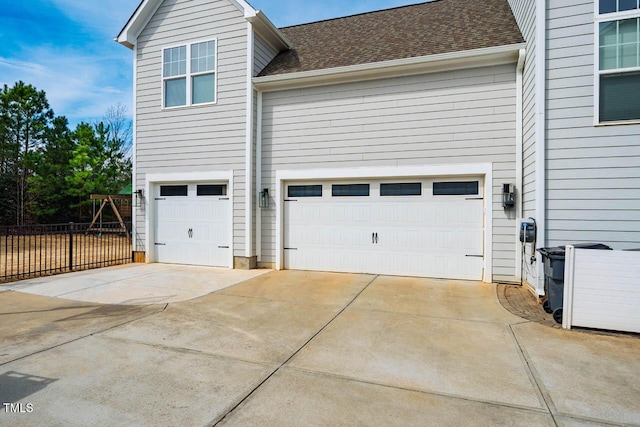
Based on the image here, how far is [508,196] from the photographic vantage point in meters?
6.34

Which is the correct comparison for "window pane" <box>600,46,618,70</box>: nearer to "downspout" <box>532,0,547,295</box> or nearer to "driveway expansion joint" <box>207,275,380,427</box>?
"downspout" <box>532,0,547,295</box>

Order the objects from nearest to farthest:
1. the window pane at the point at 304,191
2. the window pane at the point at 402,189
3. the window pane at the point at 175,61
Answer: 1. the window pane at the point at 402,189
2. the window pane at the point at 304,191
3. the window pane at the point at 175,61

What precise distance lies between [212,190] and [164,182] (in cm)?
145

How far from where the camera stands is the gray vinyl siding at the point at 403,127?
6.55 meters

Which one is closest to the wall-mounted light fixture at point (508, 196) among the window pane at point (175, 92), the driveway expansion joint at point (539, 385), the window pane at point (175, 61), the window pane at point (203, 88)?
the driveway expansion joint at point (539, 385)

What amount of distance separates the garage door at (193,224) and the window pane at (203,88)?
2056 millimetres

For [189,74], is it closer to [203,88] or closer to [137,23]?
[203,88]

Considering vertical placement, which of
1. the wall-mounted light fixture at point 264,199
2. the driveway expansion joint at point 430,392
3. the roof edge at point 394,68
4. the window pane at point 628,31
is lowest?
the driveway expansion joint at point 430,392

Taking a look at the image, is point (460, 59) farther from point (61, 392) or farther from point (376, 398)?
point (61, 392)

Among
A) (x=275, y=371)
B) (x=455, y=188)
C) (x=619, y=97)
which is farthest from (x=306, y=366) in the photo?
(x=619, y=97)

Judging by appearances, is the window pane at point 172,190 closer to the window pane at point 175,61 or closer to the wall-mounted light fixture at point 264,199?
the wall-mounted light fixture at point 264,199

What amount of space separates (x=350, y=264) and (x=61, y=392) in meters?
5.63

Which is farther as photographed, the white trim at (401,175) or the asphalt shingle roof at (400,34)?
the asphalt shingle roof at (400,34)

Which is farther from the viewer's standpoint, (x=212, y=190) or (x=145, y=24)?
(x=145, y=24)
